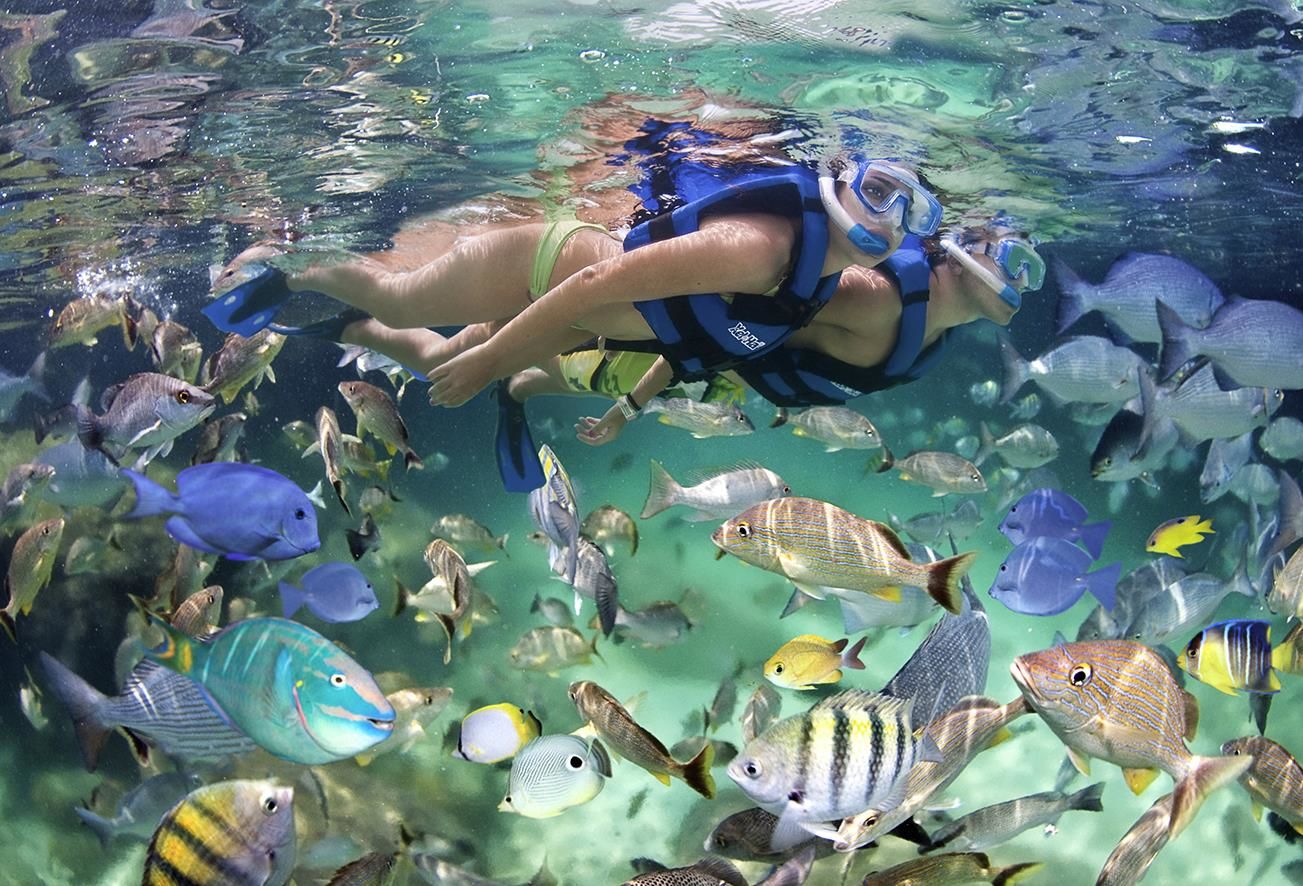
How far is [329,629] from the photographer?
12539 mm

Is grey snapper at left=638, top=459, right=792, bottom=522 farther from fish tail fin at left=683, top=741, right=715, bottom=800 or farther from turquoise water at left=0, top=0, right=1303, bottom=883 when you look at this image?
turquoise water at left=0, top=0, right=1303, bottom=883

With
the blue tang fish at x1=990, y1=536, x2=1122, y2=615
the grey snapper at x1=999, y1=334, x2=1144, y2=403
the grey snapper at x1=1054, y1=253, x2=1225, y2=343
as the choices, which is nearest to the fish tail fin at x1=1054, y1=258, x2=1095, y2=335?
the grey snapper at x1=1054, y1=253, x2=1225, y2=343

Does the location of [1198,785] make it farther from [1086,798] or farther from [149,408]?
[149,408]

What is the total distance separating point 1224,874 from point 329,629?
452 inches

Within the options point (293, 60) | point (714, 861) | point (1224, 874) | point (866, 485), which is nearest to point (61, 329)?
point (293, 60)

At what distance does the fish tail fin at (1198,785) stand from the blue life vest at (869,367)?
11.2 feet

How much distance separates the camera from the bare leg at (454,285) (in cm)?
740

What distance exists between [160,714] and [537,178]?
7598 millimetres

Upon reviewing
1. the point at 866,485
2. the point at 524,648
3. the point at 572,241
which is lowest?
the point at 866,485

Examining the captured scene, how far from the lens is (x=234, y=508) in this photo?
388 centimetres

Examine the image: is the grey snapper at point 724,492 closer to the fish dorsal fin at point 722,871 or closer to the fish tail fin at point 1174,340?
the fish dorsal fin at point 722,871

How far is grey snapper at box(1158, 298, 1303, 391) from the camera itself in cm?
679

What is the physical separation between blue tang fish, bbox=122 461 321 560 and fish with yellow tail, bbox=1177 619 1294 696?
450 centimetres

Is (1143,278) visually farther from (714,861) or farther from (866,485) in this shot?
(866,485)
